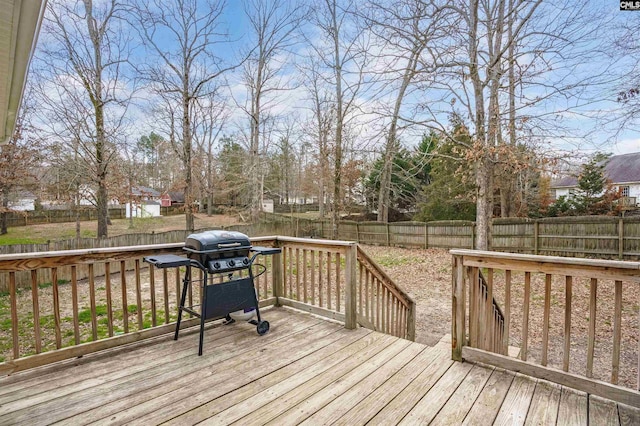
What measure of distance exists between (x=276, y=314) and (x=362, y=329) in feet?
3.41

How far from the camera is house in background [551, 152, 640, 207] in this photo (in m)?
19.2

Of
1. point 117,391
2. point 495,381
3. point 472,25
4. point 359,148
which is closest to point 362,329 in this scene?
point 495,381

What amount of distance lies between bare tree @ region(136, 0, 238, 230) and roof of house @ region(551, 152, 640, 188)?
20510mm

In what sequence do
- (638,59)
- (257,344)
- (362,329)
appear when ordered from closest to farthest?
1. (257,344)
2. (362,329)
3. (638,59)

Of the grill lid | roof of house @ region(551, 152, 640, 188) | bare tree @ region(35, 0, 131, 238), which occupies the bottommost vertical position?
the grill lid

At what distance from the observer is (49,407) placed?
6.72ft

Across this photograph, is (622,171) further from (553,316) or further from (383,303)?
(383,303)

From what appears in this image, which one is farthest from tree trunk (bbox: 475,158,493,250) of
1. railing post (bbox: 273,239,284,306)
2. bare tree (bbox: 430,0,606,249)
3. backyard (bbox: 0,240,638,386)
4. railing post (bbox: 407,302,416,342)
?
railing post (bbox: 273,239,284,306)

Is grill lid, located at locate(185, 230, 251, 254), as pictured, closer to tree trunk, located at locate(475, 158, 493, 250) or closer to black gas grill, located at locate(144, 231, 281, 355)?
black gas grill, located at locate(144, 231, 281, 355)

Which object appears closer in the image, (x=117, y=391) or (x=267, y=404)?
(x=267, y=404)

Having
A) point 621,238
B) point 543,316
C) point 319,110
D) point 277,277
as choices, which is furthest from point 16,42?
point 319,110

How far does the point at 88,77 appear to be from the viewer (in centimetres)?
948

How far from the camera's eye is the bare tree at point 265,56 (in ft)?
41.7

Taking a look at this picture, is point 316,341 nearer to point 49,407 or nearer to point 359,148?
point 49,407
